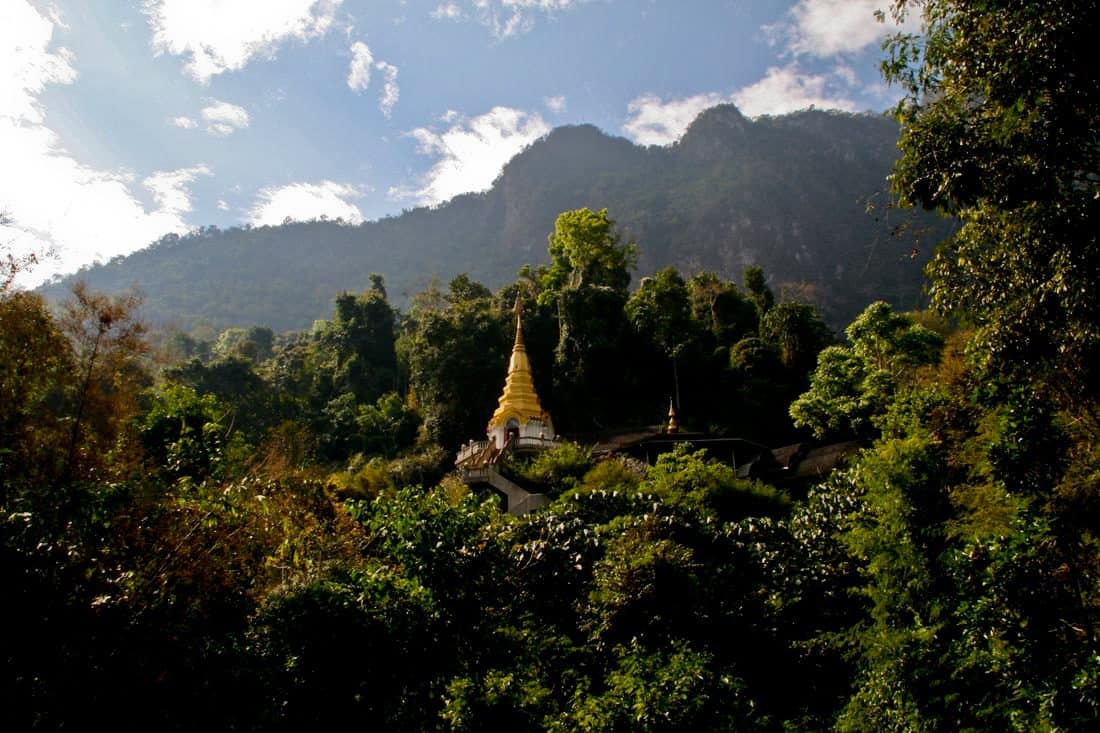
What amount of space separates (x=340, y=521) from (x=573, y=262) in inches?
1070

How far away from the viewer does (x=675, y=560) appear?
356 inches

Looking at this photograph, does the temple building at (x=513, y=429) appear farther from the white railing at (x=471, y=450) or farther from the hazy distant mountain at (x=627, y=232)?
the hazy distant mountain at (x=627, y=232)

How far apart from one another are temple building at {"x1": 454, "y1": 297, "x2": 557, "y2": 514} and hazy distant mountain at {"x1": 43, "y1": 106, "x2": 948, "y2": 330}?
1532 inches

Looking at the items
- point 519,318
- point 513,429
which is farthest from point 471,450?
point 519,318

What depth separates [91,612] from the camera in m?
6.04

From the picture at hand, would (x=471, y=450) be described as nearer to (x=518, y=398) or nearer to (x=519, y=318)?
(x=518, y=398)

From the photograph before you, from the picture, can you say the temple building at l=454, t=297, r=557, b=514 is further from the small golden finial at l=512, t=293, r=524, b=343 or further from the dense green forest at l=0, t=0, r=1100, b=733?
the dense green forest at l=0, t=0, r=1100, b=733

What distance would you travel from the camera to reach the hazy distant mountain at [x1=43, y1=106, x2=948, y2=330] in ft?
242

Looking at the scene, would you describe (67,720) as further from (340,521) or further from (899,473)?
(899,473)

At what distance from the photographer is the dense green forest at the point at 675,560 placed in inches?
253

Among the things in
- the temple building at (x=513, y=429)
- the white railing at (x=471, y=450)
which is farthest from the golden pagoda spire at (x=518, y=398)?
the white railing at (x=471, y=450)

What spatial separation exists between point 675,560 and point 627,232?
72306 mm

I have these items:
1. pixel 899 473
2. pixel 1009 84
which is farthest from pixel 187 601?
pixel 1009 84

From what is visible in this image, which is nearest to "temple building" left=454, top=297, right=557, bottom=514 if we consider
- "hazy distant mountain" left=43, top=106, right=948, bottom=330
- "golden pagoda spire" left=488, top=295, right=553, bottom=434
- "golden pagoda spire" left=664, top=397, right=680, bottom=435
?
"golden pagoda spire" left=488, top=295, right=553, bottom=434
